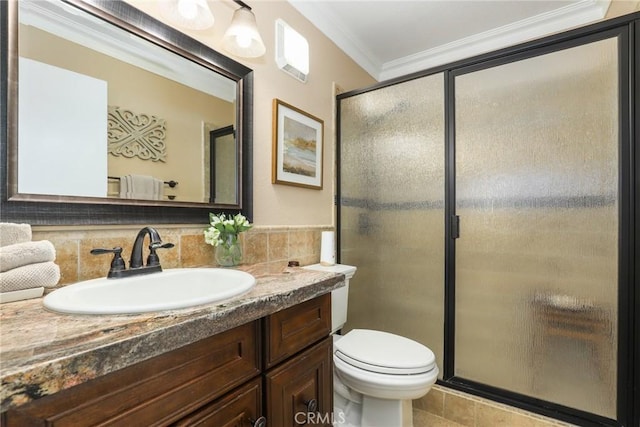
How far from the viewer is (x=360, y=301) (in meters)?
2.06

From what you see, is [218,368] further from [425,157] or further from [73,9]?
[425,157]

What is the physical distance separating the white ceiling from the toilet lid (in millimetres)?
1899

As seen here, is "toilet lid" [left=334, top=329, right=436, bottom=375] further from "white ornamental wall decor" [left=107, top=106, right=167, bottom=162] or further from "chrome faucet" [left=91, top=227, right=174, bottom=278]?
"white ornamental wall decor" [left=107, top=106, right=167, bottom=162]

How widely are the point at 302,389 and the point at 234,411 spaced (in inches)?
10.1

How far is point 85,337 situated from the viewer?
479mm

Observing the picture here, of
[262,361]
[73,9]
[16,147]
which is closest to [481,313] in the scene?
[262,361]

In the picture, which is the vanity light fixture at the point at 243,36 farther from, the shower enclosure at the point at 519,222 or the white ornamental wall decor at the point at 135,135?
the shower enclosure at the point at 519,222

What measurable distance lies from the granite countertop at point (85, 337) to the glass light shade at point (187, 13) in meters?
1.04

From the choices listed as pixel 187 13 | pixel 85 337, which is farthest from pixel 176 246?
pixel 187 13

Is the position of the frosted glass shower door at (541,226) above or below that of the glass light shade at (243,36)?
below

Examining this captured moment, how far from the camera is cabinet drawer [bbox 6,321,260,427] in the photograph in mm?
442

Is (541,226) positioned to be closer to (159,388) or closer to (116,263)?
(159,388)

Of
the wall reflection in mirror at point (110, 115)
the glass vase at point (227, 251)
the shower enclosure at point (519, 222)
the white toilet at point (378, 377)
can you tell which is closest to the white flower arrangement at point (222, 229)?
the glass vase at point (227, 251)

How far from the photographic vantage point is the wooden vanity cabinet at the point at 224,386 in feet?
1.53
